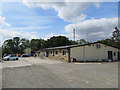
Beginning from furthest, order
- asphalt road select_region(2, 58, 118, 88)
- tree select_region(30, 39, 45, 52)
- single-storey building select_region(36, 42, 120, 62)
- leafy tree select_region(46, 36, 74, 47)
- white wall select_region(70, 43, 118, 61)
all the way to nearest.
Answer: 1. tree select_region(30, 39, 45, 52)
2. leafy tree select_region(46, 36, 74, 47)
3. white wall select_region(70, 43, 118, 61)
4. single-storey building select_region(36, 42, 120, 62)
5. asphalt road select_region(2, 58, 118, 88)

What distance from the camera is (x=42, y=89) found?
6.04 m

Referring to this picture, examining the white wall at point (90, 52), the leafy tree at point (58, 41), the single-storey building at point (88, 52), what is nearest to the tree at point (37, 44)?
the leafy tree at point (58, 41)

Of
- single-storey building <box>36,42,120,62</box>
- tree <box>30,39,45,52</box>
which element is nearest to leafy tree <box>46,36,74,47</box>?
tree <box>30,39,45,52</box>

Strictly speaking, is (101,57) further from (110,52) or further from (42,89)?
(42,89)

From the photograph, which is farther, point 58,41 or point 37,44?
point 37,44

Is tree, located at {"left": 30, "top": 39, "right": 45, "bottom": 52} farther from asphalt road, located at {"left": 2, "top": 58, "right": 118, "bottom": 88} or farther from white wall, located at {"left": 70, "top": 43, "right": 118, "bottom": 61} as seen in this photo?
asphalt road, located at {"left": 2, "top": 58, "right": 118, "bottom": 88}

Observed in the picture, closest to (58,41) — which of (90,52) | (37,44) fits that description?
(37,44)

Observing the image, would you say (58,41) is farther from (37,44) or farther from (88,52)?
(88,52)

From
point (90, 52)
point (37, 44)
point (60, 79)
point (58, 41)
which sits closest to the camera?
point (60, 79)

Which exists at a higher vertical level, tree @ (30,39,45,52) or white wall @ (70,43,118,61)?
tree @ (30,39,45,52)

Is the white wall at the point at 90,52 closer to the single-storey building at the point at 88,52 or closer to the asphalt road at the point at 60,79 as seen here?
the single-storey building at the point at 88,52

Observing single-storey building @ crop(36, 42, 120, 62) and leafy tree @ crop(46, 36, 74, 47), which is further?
leafy tree @ crop(46, 36, 74, 47)

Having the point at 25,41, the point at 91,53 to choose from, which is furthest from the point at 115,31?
the point at 25,41

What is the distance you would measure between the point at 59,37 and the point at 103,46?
151 feet
